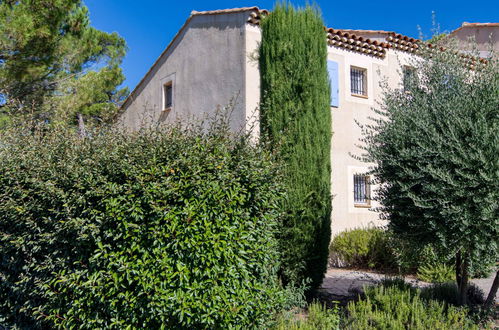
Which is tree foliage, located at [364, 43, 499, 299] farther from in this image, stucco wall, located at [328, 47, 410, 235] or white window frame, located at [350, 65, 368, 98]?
white window frame, located at [350, 65, 368, 98]

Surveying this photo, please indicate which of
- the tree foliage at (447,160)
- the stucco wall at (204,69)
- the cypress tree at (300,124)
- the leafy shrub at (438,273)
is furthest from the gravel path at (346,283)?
the stucco wall at (204,69)

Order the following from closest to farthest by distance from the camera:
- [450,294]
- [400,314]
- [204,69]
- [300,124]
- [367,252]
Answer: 1. [400,314]
2. [450,294]
3. [300,124]
4. [367,252]
5. [204,69]

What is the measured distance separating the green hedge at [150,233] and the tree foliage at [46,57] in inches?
266

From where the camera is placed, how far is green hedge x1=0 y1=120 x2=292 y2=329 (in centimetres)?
414

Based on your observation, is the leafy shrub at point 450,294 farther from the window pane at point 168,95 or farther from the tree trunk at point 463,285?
the window pane at point 168,95

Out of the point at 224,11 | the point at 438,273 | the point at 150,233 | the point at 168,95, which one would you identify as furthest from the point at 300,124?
the point at 168,95

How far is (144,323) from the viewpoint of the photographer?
4176 millimetres

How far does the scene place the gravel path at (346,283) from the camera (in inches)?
279

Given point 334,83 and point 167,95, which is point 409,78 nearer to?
point 334,83

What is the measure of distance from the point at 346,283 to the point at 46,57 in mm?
10825

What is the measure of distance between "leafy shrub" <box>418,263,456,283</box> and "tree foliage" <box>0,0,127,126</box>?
8.27 metres

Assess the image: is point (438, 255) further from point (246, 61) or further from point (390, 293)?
point (246, 61)

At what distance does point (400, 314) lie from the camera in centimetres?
511

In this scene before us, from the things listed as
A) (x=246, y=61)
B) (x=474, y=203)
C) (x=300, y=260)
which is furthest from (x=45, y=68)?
(x=474, y=203)
